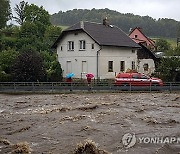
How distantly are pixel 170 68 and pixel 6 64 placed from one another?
19.5 m

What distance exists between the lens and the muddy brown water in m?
12.9

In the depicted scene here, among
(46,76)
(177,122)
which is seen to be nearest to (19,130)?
(177,122)

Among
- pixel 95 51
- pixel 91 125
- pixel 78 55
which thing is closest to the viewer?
pixel 91 125

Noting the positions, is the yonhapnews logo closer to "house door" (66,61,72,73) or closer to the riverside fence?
the riverside fence

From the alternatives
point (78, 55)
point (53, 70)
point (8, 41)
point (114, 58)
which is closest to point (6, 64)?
point (53, 70)

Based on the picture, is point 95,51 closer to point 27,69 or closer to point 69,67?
point 69,67

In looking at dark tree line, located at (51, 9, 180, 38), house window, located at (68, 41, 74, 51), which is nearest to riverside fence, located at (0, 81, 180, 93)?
house window, located at (68, 41, 74, 51)

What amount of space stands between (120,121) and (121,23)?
4207 inches

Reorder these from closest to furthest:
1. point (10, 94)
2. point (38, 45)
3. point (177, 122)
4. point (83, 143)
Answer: point (83, 143) → point (177, 122) → point (10, 94) → point (38, 45)

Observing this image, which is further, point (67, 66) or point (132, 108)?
point (67, 66)

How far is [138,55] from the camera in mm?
51125

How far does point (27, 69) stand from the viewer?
39.0 metres

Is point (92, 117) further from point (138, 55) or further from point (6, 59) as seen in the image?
point (138, 55)

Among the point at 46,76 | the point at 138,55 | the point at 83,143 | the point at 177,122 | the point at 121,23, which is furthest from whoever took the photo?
the point at 121,23
